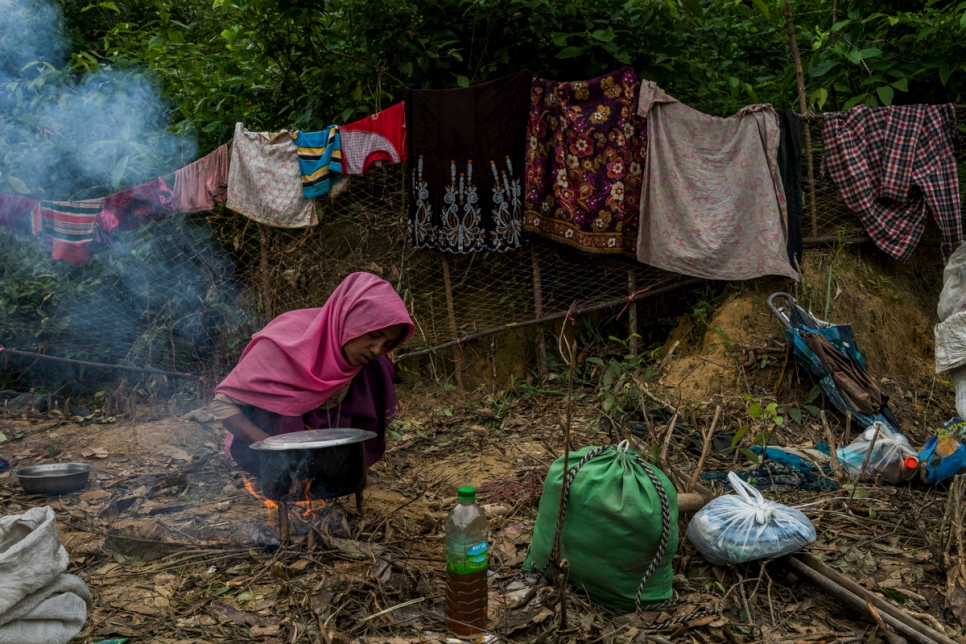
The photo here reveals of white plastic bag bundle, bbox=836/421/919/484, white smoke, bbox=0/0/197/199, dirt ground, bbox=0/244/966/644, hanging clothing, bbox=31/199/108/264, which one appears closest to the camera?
dirt ground, bbox=0/244/966/644

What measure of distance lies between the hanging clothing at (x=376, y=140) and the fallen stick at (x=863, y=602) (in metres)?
4.02

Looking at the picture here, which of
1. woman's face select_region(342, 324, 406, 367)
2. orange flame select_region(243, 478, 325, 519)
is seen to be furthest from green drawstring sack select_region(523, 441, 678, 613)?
woman's face select_region(342, 324, 406, 367)

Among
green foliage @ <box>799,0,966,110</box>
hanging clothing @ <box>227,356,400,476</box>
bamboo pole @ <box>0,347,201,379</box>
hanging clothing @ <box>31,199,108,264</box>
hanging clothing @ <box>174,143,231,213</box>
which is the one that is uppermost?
green foliage @ <box>799,0,966,110</box>

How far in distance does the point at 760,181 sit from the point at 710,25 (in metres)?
1.71

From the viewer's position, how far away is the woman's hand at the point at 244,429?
3529 mm

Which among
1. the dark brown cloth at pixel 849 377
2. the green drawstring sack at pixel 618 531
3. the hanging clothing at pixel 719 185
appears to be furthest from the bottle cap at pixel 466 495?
the hanging clothing at pixel 719 185

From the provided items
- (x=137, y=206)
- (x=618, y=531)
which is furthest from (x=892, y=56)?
(x=137, y=206)

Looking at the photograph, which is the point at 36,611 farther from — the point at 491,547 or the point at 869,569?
the point at 869,569

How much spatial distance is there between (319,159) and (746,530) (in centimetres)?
424

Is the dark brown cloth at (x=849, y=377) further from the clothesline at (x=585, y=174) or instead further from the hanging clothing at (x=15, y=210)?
the hanging clothing at (x=15, y=210)

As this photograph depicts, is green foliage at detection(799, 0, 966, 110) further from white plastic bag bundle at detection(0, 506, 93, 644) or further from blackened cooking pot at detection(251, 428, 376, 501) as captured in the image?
white plastic bag bundle at detection(0, 506, 93, 644)

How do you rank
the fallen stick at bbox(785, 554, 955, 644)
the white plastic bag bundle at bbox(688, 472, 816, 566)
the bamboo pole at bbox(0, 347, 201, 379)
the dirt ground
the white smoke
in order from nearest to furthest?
1. the fallen stick at bbox(785, 554, 955, 644)
2. the dirt ground
3. the white plastic bag bundle at bbox(688, 472, 816, 566)
4. the bamboo pole at bbox(0, 347, 201, 379)
5. the white smoke

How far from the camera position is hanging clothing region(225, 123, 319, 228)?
5.69m

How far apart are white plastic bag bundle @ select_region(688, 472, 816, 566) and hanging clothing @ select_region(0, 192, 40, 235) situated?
19.4 ft
